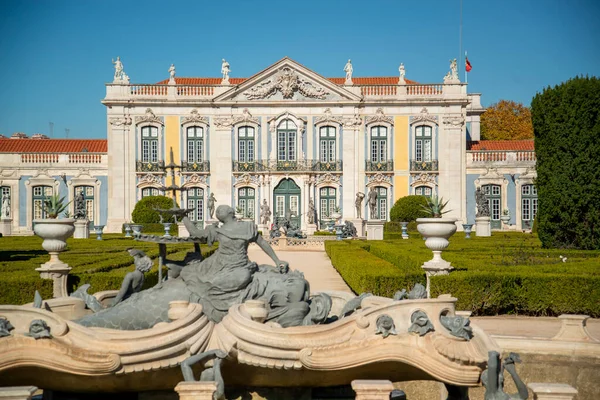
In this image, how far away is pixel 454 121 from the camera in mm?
33344

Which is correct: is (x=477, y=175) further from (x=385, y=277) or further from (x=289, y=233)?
(x=385, y=277)

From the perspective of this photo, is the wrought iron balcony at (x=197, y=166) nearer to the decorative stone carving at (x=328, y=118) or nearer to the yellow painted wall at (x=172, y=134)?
the yellow painted wall at (x=172, y=134)

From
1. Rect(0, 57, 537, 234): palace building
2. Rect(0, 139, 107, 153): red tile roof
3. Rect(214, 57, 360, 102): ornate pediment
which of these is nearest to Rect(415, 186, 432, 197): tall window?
Rect(0, 57, 537, 234): palace building

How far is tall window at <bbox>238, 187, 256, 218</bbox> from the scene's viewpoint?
34.0 metres

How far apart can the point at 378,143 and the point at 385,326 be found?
29842 mm

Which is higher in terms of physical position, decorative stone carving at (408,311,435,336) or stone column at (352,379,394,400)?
decorative stone carving at (408,311,435,336)

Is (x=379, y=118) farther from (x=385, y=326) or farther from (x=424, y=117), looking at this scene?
(x=385, y=326)

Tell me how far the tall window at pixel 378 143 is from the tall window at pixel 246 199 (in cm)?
643

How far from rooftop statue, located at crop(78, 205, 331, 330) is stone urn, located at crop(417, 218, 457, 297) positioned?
13.6 ft

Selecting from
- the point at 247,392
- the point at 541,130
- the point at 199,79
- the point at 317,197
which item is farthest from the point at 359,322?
the point at 199,79

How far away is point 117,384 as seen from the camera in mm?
4652

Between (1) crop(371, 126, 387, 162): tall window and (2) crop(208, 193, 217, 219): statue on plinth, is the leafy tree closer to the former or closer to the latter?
(1) crop(371, 126, 387, 162): tall window

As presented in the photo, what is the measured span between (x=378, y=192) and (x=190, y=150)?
977 cm

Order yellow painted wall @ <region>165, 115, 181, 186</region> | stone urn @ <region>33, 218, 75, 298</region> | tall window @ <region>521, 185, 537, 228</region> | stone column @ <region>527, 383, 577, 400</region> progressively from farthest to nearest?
1. yellow painted wall @ <region>165, 115, 181, 186</region>
2. tall window @ <region>521, 185, 537, 228</region>
3. stone urn @ <region>33, 218, 75, 298</region>
4. stone column @ <region>527, 383, 577, 400</region>
